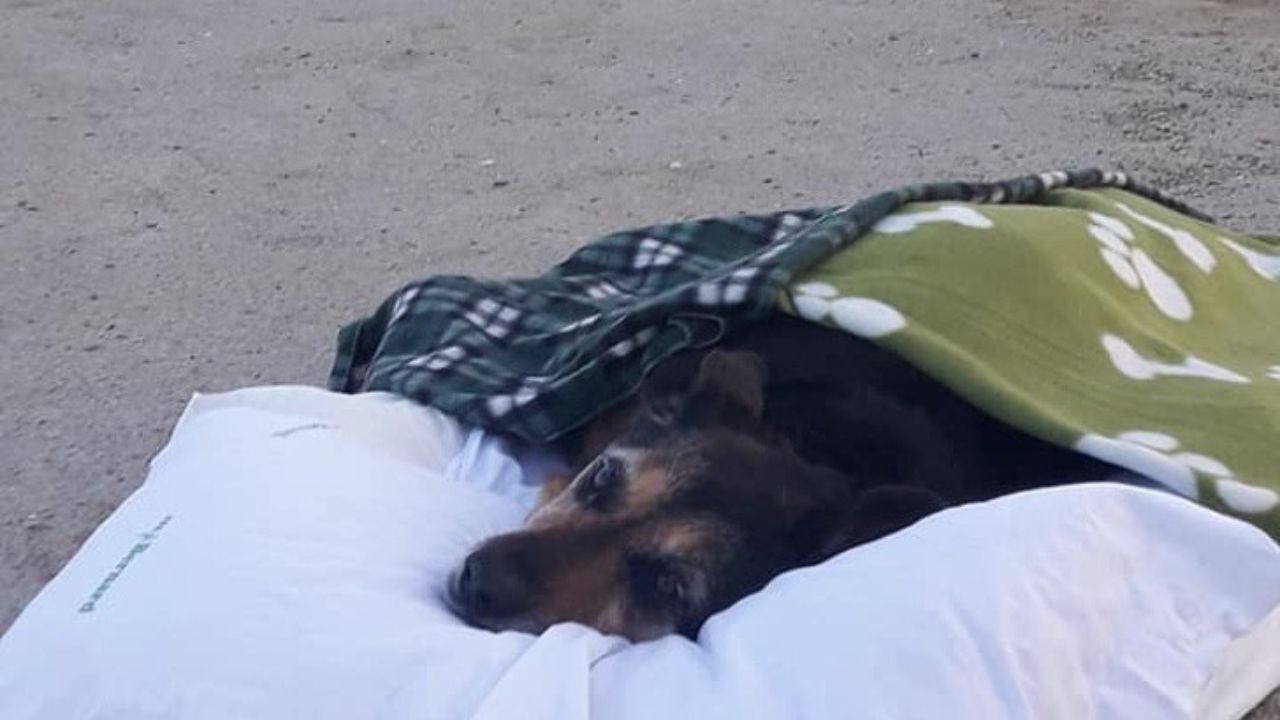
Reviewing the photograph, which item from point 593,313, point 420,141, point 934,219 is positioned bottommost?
point 420,141

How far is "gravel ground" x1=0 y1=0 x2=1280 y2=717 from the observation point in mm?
4121

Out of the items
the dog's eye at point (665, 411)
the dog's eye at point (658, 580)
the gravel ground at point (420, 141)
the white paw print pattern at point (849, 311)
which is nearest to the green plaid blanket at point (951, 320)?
the white paw print pattern at point (849, 311)

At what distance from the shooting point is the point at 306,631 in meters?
2.34

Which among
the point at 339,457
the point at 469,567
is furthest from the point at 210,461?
the point at 469,567

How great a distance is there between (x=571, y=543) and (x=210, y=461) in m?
0.54

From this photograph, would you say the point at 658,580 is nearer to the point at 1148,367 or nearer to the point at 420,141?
the point at 1148,367

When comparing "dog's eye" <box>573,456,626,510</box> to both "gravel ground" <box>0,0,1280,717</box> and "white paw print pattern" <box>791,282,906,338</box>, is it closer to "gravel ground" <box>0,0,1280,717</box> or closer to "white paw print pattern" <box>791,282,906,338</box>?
"white paw print pattern" <box>791,282,906,338</box>

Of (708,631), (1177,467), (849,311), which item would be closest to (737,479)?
(708,631)

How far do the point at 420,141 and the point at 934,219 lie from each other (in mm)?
2428

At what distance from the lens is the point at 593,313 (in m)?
3.41

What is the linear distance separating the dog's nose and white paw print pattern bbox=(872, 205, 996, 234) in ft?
3.26

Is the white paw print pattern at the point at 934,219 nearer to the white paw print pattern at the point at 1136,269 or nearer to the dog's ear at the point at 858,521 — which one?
the white paw print pattern at the point at 1136,269

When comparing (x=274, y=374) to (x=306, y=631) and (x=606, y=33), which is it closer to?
(x=306, y=631)

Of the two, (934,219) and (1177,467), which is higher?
(934,219)
